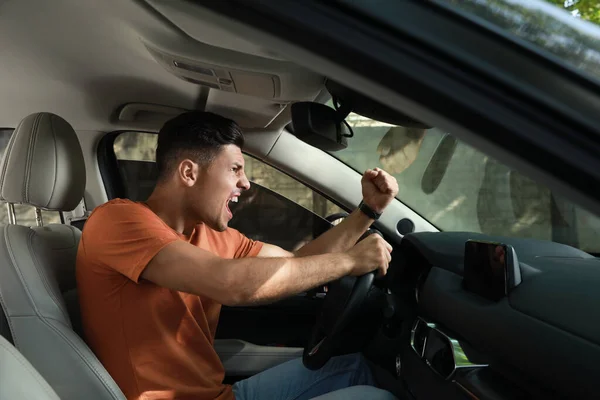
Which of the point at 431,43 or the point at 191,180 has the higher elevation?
the point at 431,43

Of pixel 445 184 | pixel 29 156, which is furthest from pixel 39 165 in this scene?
pixel 445 184

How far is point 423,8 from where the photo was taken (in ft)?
2.26

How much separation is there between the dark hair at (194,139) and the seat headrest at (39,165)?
13.1 inches

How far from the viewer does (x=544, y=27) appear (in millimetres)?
707

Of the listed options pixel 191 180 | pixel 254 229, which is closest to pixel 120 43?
pixel 191 180

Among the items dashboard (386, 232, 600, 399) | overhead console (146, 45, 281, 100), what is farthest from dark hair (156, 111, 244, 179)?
dashboard (386, 232, 600, 399)

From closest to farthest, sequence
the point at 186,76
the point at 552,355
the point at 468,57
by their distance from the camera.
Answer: the point at 468,57, the point at 552,355, the point at 186,76

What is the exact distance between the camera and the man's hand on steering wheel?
171cm

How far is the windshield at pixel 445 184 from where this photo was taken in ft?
7.80

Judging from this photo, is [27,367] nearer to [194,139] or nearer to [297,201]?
[194,139]

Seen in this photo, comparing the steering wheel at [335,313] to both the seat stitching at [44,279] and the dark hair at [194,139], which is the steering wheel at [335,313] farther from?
the seat stitching at [44,279]

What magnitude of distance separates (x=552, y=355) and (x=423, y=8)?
802 mm

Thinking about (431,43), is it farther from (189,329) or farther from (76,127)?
(76,127)

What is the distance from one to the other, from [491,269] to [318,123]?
2.69 ft
